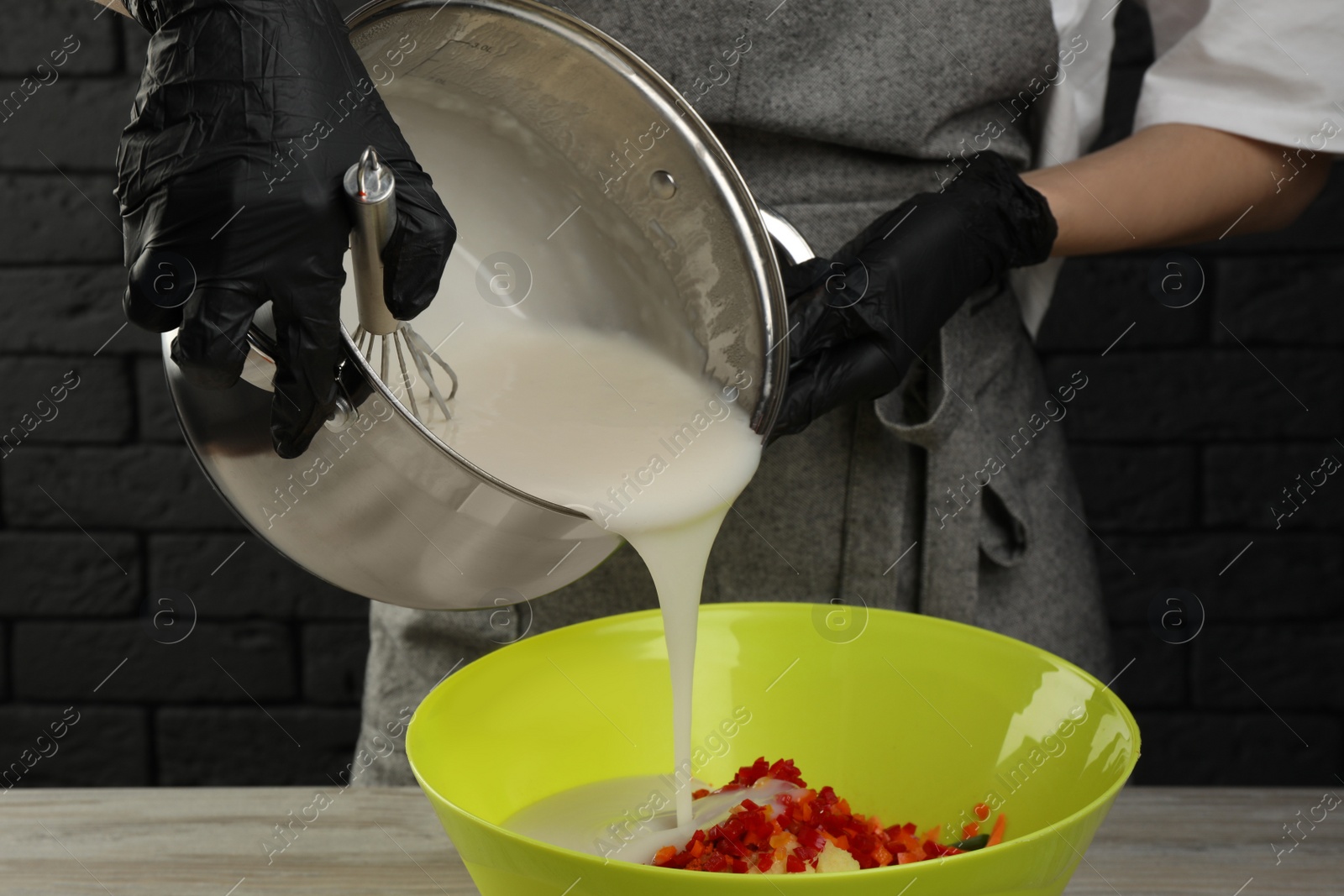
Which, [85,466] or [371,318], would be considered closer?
[371,318]

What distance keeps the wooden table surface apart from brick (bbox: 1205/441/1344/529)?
576 mm

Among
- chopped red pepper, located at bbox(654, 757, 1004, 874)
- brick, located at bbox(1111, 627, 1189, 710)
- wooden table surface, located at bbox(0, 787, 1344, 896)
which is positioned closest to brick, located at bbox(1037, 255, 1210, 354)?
brick, located at bbox(1111, 627, 1189, 710)

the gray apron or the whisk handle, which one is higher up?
the whisk handle

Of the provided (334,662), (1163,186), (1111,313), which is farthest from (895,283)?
(334,662)

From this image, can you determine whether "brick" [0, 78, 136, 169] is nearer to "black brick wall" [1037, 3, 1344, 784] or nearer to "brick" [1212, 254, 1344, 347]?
"black brick wall" [1037, 3, 1344, 784]

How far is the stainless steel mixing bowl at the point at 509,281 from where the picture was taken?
420 mm

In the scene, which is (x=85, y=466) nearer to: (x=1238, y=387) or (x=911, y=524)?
(x=911, y=524)

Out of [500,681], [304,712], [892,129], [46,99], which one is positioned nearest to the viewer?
[500,681]

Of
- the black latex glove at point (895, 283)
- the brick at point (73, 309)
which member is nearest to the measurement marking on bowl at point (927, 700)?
the black latex glove at point (895, 283)

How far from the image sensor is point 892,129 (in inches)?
26.6

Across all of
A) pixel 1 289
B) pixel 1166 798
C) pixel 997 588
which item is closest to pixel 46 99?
pixel 1 289

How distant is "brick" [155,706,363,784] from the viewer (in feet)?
4.00

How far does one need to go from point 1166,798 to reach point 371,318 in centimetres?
46

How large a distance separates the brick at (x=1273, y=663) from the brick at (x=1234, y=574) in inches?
0.6
